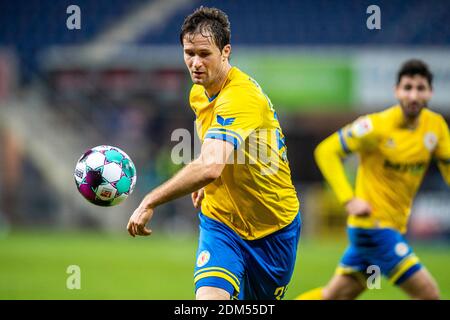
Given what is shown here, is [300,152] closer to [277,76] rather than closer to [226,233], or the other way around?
[277,76]

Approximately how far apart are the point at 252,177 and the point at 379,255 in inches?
99.8

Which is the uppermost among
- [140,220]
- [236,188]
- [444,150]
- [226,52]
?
[226,52]

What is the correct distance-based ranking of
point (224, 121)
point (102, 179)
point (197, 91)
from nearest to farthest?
point (224, 121)
point (102, 179)
point (197, 91)

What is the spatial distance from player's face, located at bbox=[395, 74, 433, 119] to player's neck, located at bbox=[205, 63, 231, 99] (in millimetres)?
2524

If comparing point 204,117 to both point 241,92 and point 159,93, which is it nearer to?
point 241,92

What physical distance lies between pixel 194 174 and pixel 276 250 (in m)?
1.17

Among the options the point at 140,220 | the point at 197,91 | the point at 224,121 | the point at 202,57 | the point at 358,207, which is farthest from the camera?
the point at 358,207

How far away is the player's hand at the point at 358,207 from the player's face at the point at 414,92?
3.20ft

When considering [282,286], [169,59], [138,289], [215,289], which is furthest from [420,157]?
[169,59]

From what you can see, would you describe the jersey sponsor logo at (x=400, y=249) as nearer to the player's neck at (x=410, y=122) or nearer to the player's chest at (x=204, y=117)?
the player's neck at (x=410, y=122)

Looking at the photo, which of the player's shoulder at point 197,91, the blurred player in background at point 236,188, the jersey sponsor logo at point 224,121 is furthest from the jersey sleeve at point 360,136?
the jersey sponsor logo at point 224,121

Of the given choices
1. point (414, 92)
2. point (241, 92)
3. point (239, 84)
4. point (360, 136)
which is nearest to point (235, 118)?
point (241, 92)

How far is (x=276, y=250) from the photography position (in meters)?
5.59

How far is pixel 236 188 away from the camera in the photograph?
5.48 meters
